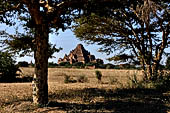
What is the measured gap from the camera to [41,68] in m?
7.96

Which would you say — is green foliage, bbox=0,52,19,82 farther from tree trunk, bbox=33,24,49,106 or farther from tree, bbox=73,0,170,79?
tree trunk, bbox=33,24,49,106

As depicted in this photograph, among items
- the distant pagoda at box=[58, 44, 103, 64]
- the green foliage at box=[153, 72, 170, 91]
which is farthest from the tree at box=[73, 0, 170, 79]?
the distant pagoda at box=[58, 44, 103, 64]

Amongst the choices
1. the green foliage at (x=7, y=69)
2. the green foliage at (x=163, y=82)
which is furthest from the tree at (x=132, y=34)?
the green foliage at (x=7, y=69)

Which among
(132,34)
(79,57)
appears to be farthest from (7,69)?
(79,57)

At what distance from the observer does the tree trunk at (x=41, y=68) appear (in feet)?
→ 26.1

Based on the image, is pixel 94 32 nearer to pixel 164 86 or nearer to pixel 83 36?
pixel 83 36

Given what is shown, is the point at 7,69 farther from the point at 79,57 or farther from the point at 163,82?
the point at 79,57

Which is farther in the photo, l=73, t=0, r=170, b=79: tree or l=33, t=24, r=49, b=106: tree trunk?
l=73, t=0, r=170, b=79: tree

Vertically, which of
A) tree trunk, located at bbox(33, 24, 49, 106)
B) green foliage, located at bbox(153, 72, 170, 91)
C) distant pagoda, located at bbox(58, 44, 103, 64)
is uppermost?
distant pagoda, located at bbox(58, 44, 103, 64)

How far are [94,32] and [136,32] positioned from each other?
2798 mm

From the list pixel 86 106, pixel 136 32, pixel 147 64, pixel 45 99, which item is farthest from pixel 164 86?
pixel 45 99

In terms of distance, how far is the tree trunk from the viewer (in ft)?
26.1

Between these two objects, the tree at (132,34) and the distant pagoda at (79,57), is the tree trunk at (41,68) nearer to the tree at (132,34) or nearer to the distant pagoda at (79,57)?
the tree at (132,34)

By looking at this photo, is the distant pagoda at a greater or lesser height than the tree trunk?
greater
